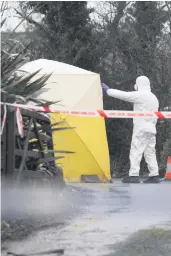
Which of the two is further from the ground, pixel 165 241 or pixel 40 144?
pixel 40 144

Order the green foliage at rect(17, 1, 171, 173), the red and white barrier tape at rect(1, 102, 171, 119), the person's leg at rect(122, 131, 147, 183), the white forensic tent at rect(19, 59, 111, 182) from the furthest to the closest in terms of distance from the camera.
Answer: the green foliage at rect(17, 1, 171, 173)
the person's leg at rect(122, 131, 147, 183)
the white forensic tent at rect(19, 59, 111, 182)
the red and white barrier tape at rect(1, 102, 171, 119)

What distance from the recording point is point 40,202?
277 inches

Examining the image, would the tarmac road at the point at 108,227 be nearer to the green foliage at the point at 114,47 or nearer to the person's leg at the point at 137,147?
the person's leg at the point at 137,147

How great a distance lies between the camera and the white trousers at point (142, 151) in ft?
40.0

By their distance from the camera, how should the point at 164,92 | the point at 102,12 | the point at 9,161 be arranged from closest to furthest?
the point at 9,161 → the point at 164,92 → the point at 102,12

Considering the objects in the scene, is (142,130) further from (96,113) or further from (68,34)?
(68,34)

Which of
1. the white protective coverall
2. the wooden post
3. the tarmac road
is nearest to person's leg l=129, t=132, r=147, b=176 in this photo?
the white protective coverall

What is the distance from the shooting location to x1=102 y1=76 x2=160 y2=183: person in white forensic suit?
1212 cm

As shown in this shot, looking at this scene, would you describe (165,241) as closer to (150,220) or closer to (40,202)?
(150,220)

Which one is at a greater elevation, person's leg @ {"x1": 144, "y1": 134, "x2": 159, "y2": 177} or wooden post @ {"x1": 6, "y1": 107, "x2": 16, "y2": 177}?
wooden post @ {"x1": 6, "y1": 107, "x2": 16, "y2": 177}

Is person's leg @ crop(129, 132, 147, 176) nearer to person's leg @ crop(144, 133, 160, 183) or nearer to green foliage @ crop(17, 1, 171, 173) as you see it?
person's leg @ crop(144, 133, 160, 183)

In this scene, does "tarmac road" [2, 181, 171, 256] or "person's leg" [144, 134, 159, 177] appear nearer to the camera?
"tarmac road" [2, 181, 171, 256]

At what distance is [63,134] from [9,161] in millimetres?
5600

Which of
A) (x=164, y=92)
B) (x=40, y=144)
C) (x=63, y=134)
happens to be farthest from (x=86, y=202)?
(x=164, y=92)
